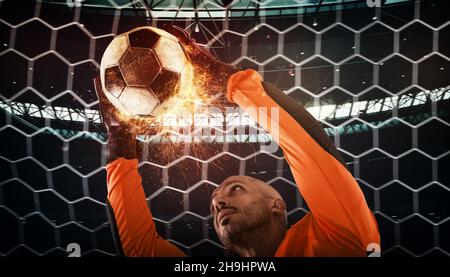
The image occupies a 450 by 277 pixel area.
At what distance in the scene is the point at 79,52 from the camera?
2705 millimetres

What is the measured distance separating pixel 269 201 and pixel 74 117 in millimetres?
2321

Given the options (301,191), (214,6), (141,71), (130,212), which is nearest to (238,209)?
(301,191)

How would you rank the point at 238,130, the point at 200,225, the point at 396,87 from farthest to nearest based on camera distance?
the point at 200,225 < the point at 396,87 < the point at 238,130

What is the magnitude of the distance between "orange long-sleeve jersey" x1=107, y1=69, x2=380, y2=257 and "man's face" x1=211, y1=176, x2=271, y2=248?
11 centimetres

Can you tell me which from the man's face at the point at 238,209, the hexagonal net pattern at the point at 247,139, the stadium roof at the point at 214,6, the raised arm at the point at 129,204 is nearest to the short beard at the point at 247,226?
the man's face at the point at 238,209

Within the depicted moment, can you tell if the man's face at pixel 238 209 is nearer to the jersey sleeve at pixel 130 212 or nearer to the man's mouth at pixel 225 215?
the man's mouth at pixel 225 215

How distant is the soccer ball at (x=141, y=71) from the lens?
1057 millimetres

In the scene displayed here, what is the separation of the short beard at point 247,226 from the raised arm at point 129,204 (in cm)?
25

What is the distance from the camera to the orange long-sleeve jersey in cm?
92

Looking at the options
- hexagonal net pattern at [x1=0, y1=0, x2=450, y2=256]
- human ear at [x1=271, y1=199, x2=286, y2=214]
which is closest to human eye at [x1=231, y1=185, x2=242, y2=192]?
human ear at [x1=271, y1=199, x2=286, y2=214]

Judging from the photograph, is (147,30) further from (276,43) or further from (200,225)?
(200,225)

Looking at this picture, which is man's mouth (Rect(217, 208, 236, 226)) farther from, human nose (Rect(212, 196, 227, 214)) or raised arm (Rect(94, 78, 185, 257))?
raised arm (Rect(94, 78, 185, 257))

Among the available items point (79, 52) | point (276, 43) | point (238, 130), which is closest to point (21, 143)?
point (79, 52)
